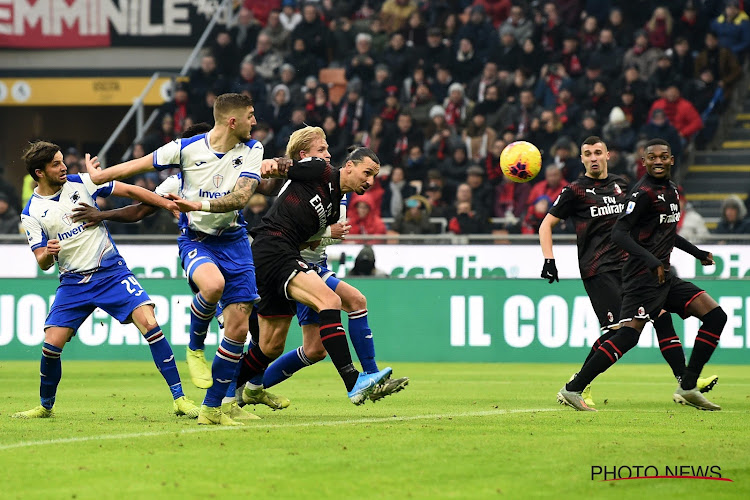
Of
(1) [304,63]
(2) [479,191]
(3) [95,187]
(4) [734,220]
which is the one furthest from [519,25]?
(3) [95,187]

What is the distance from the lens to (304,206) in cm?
904


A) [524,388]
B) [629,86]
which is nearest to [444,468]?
[524,388]

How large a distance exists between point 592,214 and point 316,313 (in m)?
2.70

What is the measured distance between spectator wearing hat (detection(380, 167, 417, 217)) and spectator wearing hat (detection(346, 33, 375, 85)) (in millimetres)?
3249

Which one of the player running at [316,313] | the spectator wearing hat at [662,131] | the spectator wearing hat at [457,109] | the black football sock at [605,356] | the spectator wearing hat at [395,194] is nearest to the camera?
the player running at [316,313]

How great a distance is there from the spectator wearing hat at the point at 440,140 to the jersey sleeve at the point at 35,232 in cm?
1273

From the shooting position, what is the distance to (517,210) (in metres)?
20.3

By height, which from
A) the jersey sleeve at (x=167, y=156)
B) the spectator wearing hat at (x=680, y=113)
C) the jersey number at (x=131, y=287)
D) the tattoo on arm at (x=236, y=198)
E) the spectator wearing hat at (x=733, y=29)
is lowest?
the jersey number at (x=131, y=287)

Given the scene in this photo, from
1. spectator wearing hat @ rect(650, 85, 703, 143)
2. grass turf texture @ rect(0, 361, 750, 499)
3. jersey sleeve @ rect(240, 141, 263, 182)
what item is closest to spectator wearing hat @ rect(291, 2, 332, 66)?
spectator wearing hat @ rect(650, 85, 703, 143)

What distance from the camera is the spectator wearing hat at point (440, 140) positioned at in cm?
2159

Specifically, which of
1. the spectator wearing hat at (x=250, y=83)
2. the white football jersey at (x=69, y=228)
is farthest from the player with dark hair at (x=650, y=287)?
the spectator wearing hat at (x=250, y=83)

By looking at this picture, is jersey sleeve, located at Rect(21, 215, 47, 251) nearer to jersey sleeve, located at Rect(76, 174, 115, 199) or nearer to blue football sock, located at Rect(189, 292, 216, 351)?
jersey sleeve, located at Rect(76, 174, 115, 199)

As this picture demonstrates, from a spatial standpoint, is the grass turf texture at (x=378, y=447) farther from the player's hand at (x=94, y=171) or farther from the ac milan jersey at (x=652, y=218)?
the player's hand at (x=94, y=171)

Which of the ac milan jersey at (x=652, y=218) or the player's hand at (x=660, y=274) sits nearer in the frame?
the player's hand at (x=660, y=274)
